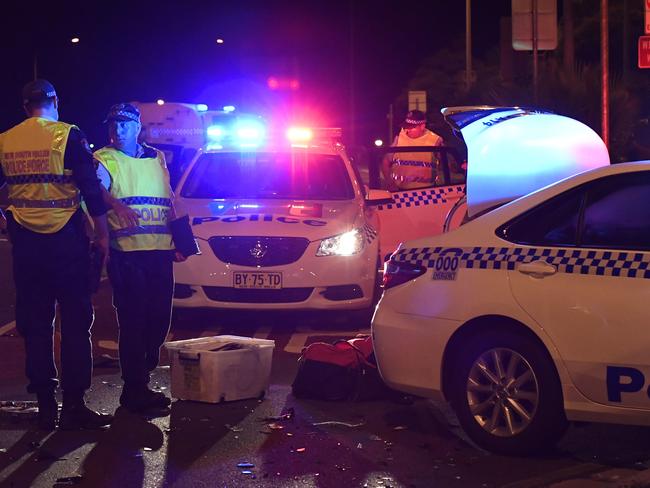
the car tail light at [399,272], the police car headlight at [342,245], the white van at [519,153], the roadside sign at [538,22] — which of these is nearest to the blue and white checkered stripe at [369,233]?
the police car headlight at [342,245]

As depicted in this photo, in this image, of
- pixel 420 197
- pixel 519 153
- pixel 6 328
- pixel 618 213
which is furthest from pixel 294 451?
pixel 420 197

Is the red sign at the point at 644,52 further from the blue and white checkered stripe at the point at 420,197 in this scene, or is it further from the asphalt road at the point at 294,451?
the asphalt road at the point at 294,451

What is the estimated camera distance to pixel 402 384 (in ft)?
21.9

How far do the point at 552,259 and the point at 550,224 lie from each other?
0.21 meters

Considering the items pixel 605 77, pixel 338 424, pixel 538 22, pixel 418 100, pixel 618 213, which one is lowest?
pixel 338 424

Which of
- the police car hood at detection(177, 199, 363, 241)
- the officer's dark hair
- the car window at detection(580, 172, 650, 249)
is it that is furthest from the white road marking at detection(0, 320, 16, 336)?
the car window at detection(580, 172, 650, 249)

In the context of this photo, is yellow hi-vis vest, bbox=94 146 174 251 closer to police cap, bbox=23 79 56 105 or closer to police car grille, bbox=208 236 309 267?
police cap, bbox=23 79 56 105

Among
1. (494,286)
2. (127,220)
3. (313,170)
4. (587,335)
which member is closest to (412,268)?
(494,286)

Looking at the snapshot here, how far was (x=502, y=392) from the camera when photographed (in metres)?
6.27

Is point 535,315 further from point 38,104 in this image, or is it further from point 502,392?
point 38,104

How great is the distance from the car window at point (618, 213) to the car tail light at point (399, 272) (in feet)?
3.14

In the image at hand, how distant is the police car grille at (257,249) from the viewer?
1042 centimetres

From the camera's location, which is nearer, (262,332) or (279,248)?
(279,248)

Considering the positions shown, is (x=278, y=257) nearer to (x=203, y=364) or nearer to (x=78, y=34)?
(x=203, y=364)
